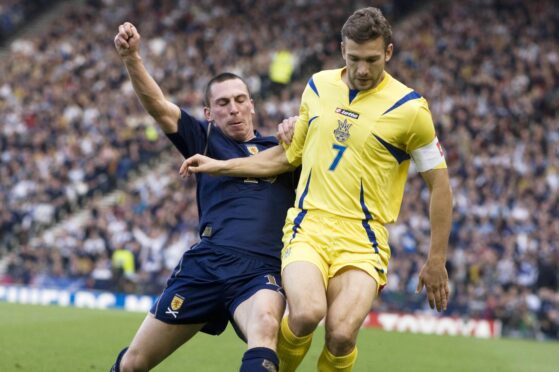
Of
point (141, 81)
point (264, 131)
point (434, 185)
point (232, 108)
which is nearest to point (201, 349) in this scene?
point (232, 108)

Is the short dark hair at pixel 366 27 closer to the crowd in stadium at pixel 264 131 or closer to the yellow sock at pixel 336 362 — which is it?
the yellow sock at pixel 336 362

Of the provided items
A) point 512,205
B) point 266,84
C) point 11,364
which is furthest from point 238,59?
point 11,364

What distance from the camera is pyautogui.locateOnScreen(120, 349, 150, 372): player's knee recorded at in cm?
682

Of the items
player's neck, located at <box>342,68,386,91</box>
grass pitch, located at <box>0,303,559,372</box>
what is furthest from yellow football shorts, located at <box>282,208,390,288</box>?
grass pitch, located at <box>0,303,559,372</box>

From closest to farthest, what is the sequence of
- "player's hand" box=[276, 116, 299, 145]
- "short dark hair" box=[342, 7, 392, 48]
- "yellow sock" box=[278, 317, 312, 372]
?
"short dark hair" box=[342, 7, 392, 48] < "yellow sock" box=[278, 317, 312, 372] < "player's hand" box=[276, 116, 299, 145]

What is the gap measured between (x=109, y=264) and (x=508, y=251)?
8657 millimetres

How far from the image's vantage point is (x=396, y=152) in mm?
6641

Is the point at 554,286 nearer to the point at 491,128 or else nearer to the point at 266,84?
the point at 491,128

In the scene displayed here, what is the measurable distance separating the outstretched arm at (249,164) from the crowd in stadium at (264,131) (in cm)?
1254

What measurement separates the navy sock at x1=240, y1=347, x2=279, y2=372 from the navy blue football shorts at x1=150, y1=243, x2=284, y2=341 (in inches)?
24.5

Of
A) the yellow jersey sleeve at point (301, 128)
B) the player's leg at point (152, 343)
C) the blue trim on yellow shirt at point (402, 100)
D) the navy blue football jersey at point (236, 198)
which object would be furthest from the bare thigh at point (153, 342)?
the blue trim on yellow shirt at point (402, 100)

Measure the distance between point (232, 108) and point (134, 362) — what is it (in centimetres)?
192

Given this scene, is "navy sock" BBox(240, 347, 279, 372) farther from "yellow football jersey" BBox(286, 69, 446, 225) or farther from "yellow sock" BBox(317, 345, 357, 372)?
"yellow football jersey" BBox(286, 69, 446, 225)

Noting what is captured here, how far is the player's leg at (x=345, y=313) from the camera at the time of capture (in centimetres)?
625
